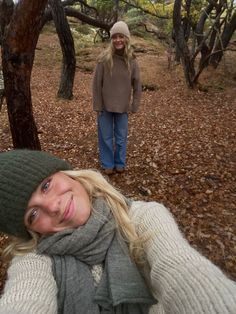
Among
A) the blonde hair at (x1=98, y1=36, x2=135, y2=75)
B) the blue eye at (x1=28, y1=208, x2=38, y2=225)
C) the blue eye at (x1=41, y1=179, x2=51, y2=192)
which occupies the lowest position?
the blue eye at (x1=28, y1=208, x2=38, y2=225)

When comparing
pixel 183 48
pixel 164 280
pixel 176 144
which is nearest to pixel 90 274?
pixel 164 280

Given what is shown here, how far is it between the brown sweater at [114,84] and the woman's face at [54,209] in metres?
3.32

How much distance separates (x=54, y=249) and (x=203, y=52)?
10.9 metres

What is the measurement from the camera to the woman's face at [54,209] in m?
1.74

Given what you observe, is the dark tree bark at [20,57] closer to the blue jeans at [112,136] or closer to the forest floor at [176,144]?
the blue jeans at [112,136]

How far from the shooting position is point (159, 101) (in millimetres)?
9875

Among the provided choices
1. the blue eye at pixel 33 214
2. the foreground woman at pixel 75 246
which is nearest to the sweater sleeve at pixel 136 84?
the foreground woman at pixel 75 246

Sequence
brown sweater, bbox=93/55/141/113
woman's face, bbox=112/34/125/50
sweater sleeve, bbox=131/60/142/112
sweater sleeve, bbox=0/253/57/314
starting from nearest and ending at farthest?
sweater sleeve, bbox=0/253/57/314
woman's face, bbox=112/34/125/50
brown sweater, bbox=93/55/141/113
sweater sleeve, bbox=131/60/142/112

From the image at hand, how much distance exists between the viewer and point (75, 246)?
1724mm

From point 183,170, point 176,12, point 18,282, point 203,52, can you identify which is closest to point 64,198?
point 18,282

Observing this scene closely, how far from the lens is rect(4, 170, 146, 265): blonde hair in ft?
5.95

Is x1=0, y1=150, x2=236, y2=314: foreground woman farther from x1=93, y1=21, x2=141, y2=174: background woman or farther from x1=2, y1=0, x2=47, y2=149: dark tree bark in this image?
x1=93, y1=21, x2=141, y2=174: background woman

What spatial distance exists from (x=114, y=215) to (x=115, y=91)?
335 centimetres

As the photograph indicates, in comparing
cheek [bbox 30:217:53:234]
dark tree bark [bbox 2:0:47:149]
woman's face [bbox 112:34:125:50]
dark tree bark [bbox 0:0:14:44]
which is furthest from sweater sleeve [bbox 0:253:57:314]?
woman's face [bbox 112:34:125:50]
